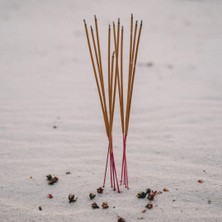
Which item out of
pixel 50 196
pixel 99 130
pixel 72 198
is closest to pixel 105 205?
pixel 72 198

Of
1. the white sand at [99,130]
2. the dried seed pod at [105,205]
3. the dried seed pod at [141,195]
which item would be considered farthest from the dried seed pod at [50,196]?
the dried seed pod at [141,195]

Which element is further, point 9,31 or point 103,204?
point 9,31

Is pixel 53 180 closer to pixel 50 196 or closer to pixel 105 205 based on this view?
pixel 50 196

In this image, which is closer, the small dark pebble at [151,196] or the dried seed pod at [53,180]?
the small dark pebble at [151,196]

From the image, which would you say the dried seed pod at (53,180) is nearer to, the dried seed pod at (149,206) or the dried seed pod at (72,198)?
the dried seed pod at (72,198)

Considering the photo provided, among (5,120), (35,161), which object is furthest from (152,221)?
(5,120)

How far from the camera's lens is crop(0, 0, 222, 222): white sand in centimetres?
139

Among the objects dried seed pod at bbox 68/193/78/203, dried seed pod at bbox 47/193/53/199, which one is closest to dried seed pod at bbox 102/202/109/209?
dried seed pod at bbox 68/193/78/203

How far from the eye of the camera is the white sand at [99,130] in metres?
1.39

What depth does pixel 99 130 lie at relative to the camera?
6.86 ft

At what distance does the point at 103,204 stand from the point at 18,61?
2739mm

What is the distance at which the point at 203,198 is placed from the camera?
1.40m

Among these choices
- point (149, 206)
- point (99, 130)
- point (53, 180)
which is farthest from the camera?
point (99, 130)

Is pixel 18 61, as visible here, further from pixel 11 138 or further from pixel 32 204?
pixel 32 204
